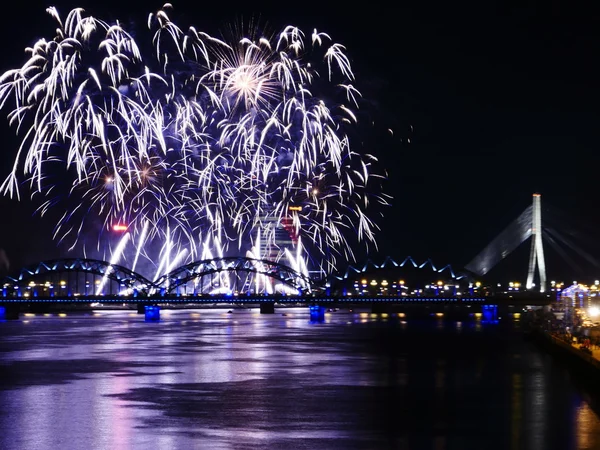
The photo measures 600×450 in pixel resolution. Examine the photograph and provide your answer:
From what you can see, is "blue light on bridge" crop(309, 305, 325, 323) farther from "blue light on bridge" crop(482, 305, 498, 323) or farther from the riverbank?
the riverbank

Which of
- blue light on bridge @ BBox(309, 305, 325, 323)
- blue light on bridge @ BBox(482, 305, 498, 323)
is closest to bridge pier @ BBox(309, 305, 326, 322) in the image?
blue light on bridge @ BBox(309, 305, 325, 323)

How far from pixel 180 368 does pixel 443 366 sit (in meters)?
14.9

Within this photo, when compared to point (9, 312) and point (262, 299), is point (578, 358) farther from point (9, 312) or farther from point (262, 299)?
point (9, 312)

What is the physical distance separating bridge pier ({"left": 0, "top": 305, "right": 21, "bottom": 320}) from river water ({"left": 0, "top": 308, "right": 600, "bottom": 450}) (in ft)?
283

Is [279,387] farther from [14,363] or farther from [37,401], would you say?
[14,363]

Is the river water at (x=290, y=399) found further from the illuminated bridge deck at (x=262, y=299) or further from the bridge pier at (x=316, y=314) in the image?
the illuminated bridge deck at (x=262, y=299)

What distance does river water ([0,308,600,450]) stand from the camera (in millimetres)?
29641

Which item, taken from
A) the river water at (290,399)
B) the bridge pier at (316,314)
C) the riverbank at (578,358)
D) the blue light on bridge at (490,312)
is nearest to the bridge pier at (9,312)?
the bridge pier at (316,314)

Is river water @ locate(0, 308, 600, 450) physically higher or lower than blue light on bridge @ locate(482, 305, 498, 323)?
lower

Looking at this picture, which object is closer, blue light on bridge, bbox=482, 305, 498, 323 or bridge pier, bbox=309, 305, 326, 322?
bridge pier, bbox=309, 305, 326, 322

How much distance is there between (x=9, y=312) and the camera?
158375 millimetres

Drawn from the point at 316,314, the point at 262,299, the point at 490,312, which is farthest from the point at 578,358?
the point at 262,299

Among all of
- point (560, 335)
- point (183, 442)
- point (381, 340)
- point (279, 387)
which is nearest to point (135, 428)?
point (183, 442)

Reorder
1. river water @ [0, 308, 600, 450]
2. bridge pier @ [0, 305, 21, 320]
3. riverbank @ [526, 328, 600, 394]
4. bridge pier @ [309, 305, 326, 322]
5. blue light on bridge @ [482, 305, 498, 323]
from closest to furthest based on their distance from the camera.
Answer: river water @ [0, 308, 600, 450] → riverbank @ [526, 328, 600, 394] → bridge pier @ [309, 305, 326, 322] → bridge pier @ [0, 305, 21, 320] → blue light on bridge @ [482, 305, 498, 323]
